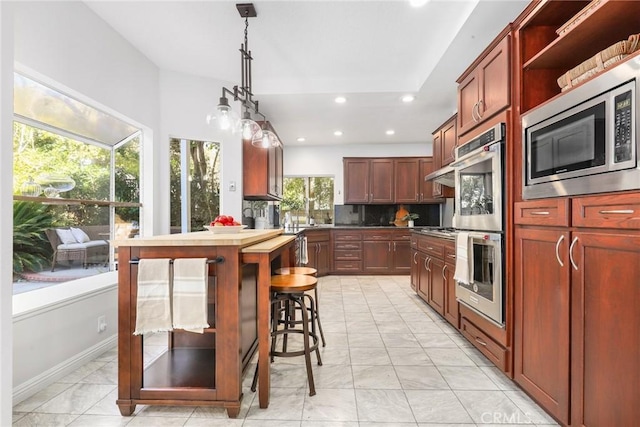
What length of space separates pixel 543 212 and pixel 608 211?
40 centimetres

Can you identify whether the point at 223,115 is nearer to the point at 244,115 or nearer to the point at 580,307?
the point at 244,115

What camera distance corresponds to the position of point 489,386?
1973 mm

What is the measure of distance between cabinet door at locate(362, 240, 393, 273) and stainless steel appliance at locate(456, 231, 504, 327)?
128 inches

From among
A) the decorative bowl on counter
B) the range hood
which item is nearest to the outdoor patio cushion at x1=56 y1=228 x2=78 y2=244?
the decorative bowl on counter

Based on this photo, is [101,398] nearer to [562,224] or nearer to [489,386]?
[489,386]

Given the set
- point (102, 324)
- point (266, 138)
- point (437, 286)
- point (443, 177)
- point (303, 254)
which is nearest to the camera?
point (102, 324)

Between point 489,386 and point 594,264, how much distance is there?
3.68 feet

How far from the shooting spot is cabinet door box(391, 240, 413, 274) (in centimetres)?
575

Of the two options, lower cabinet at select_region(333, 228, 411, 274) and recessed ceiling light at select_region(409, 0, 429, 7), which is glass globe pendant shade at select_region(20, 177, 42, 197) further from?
lower cabinet at select_region(333, 228, 411, 274)

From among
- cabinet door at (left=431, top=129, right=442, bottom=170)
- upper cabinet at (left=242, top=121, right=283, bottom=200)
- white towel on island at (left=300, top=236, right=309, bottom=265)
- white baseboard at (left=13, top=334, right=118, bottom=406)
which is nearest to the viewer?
white baseboard at (left=13, top=334, right=118, bottom=406)

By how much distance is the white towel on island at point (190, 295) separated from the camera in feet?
5.31

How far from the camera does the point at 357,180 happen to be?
6.14m

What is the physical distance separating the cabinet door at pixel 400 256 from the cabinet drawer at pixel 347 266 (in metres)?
0.67

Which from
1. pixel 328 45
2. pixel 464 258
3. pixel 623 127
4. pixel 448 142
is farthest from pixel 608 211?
pixel 448 142
